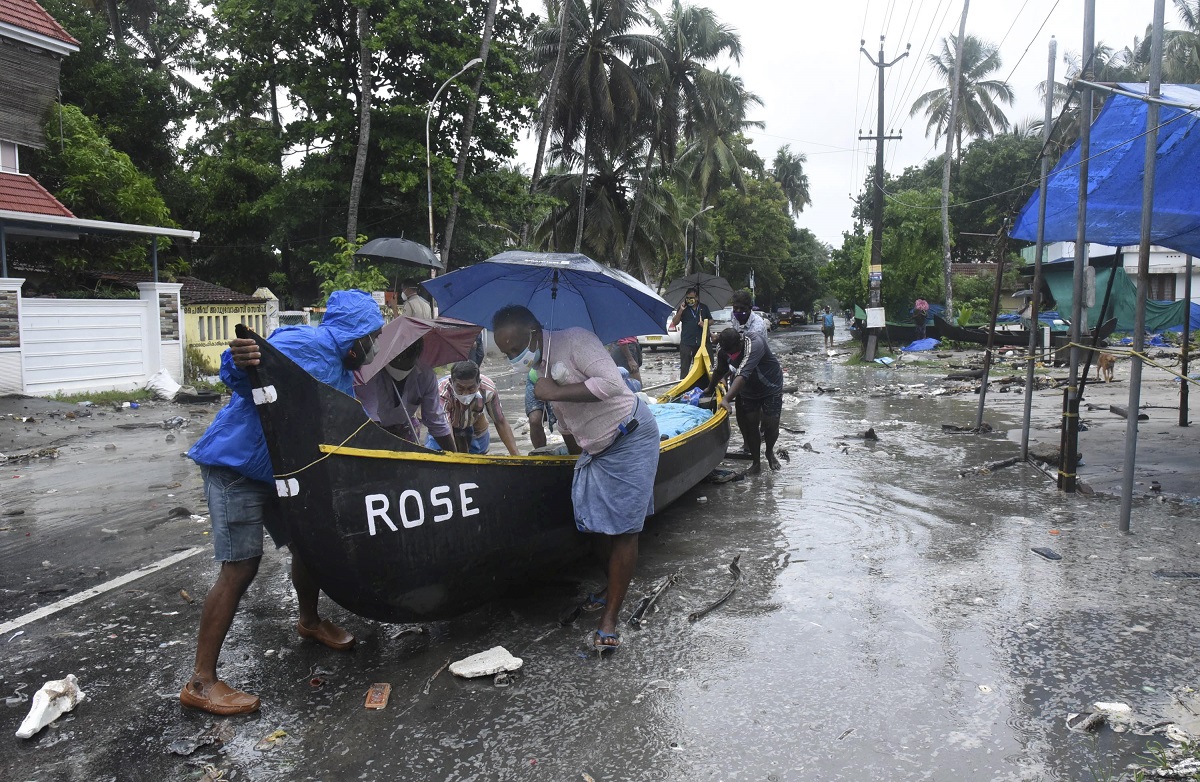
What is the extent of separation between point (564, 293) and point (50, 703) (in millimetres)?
3174

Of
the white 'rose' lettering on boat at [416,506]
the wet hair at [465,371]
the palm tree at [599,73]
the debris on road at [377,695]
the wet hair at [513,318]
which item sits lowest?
the debris on road at [377,695]

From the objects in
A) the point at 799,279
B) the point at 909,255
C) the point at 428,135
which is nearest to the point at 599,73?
the point at 428,135

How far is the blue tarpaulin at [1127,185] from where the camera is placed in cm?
796

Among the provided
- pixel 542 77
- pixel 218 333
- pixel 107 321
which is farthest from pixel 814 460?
pixel 542 77

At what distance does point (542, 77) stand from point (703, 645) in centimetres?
2713

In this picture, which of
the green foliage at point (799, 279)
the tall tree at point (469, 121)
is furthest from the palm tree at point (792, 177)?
the tall tree at point (469, 121)

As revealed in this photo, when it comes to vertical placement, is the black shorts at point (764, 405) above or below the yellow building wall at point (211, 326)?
below

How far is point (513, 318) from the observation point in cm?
452

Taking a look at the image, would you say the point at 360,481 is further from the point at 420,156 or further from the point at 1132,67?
the point at 1132,67

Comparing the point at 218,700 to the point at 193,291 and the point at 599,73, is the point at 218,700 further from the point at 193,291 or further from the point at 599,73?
the point at 599,73

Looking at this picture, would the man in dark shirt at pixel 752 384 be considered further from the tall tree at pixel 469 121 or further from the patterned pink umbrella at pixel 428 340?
the tall tree at pixel 469 121

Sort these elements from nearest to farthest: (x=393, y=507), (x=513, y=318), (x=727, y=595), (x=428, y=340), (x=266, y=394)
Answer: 1. (x=266, y=394)
2. (x=393, y=507)
3. (x=513, y=318)
4. (x=727, y=595)
5. (x=428, y=340)

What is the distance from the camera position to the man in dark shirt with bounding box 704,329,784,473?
27.7 feet

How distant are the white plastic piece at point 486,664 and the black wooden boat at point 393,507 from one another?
0.30 metres
